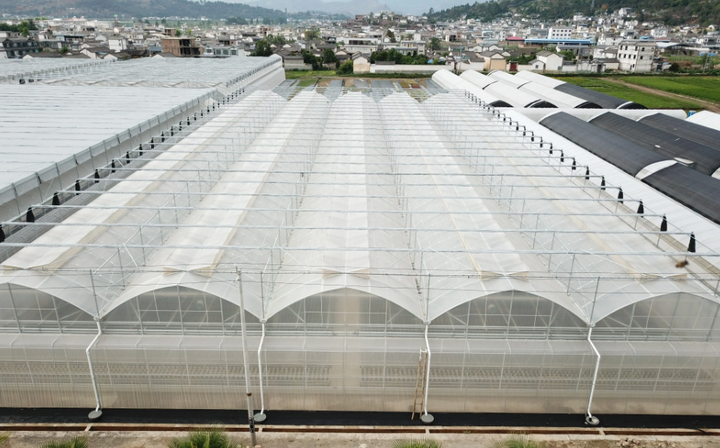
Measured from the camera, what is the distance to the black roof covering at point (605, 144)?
23906mm

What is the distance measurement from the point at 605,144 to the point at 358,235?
19435mm

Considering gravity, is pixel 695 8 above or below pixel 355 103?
above

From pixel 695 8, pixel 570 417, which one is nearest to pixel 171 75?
pixel 570 417

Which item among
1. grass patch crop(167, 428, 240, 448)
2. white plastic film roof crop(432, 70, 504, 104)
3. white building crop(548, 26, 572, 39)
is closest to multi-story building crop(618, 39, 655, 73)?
white plastic film roof crop(432, 70, 504, 104)

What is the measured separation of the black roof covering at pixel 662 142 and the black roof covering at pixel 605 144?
1988 mm

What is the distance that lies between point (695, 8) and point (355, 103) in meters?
181

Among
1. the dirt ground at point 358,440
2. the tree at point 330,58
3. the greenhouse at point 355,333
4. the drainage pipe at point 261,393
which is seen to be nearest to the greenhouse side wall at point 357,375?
the greenhouse at point 355,333

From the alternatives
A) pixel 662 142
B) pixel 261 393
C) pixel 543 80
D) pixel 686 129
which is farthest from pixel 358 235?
pixel 543 80

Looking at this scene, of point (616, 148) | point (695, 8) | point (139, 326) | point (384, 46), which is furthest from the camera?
point (695, 8)

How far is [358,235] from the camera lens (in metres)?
13.1

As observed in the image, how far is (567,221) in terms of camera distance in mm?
14922

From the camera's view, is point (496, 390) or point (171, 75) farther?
point (171, 75)

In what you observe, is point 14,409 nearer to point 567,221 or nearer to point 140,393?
point 140,393

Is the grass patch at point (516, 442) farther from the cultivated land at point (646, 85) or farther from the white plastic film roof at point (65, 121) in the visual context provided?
the cultivated land at point (646, 85)
